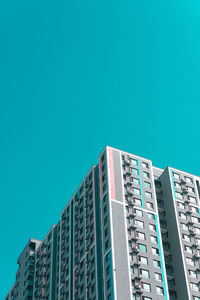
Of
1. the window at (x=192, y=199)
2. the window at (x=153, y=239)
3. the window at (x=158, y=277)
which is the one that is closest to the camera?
the window at (x=158, y=277)

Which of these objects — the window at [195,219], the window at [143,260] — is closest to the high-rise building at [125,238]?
the window at [143,260]

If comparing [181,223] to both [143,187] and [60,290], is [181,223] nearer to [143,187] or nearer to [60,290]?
[143,187]

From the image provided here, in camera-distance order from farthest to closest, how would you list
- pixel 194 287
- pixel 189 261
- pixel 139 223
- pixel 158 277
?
pixel 139 223 < pixel 189 261 < pixel 194 287 < pixel 158 277

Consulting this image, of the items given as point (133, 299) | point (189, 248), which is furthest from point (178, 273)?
Result: point (133, 299)

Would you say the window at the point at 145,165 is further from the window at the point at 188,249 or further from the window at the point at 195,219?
the window at the point at 188,249

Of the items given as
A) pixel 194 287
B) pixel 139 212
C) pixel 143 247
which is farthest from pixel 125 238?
pixel 194 287

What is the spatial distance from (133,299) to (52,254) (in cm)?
3058

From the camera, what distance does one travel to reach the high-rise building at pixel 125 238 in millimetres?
78688

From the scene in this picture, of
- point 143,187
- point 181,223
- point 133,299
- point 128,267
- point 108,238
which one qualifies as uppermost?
point 143,187

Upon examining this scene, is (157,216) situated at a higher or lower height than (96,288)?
higher

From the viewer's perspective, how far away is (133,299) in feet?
244

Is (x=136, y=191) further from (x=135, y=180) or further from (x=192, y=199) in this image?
(x=192, y=199)

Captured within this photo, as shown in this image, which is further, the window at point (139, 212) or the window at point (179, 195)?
the window at point (179, 195)

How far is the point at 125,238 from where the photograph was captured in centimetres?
8169
